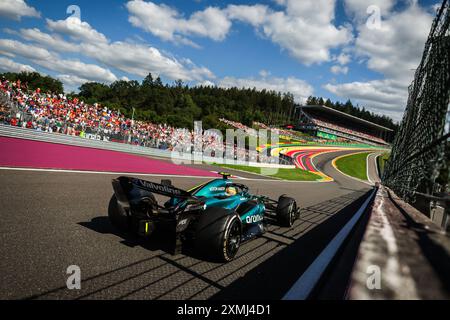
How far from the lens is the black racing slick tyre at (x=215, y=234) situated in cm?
392

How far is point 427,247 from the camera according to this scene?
4.96 ft

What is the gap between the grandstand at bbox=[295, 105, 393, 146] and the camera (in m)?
98.7

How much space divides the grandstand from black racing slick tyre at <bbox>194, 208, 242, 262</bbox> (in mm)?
96350

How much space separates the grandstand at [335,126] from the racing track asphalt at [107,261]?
3770 inches

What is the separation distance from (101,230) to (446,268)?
4535mm

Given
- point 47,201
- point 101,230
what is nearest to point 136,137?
point 47,201

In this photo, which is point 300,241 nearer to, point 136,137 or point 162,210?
point 162,210

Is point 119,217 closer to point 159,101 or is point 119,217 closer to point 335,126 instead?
point 159,101

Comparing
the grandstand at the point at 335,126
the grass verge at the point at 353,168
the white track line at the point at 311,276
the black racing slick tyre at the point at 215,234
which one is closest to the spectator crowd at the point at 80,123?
the black racing slick tyre at the point at 215,234

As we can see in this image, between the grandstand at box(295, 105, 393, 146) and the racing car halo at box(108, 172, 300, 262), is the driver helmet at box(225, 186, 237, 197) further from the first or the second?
the grandstand at box(295, 105, 393, 146)

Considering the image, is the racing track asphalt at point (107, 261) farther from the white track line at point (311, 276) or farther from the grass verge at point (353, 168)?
the grass verge at point (353, 168)
